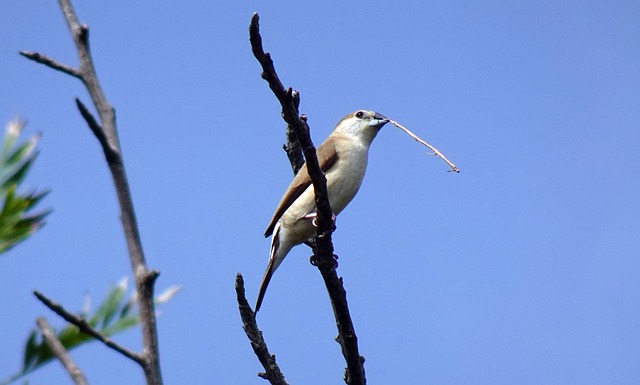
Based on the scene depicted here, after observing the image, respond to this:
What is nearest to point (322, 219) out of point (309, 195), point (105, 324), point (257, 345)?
point (257, 345)

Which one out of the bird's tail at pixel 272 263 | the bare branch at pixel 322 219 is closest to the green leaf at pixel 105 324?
the bare branch at pixel 322 219

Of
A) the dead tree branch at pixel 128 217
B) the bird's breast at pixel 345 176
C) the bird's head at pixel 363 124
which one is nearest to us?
the dead tree branch at pixel 128 217

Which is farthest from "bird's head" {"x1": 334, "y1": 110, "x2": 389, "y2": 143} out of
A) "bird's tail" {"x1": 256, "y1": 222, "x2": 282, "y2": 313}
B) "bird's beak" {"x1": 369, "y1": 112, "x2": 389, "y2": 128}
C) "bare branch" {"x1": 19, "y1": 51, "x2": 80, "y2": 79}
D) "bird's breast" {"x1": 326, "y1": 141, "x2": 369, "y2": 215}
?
"bare branch" {"x1": 19, "y1": 51, "x2": 80, "y2": 79}

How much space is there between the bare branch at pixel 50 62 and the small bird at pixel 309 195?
150 inches

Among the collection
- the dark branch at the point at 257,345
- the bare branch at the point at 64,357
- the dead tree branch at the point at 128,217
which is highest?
the dark branch at the point at 257,345

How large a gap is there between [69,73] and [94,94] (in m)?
0.08

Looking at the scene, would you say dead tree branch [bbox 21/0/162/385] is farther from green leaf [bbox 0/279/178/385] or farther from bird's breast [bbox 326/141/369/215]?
bird's breast [bbox 326/141/369/215]

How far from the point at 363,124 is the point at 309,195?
127 centimetres

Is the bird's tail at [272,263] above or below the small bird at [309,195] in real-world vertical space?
below

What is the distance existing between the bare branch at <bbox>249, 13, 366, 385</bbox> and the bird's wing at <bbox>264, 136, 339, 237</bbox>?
106 cm

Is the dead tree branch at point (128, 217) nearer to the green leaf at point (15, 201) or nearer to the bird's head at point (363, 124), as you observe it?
the green leaf at point (15, 201)

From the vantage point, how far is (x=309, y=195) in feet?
17.9

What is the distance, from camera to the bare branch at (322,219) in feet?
9.81

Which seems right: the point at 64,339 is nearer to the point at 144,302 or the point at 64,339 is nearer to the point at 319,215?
the point at 144,302
